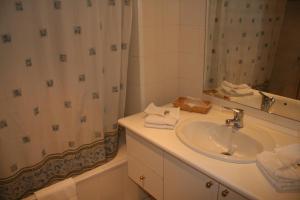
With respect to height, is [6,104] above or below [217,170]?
above

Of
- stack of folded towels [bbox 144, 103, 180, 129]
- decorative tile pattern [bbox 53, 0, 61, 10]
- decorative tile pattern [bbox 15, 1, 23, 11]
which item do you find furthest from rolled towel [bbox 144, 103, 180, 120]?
decorative tile pattern [bbox 15, 1, 23, 11]

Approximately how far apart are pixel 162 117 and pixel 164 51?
1.78 feet

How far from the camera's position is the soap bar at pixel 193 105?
149cm

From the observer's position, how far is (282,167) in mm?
879

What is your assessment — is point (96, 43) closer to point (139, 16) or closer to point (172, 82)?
point (139, 16)

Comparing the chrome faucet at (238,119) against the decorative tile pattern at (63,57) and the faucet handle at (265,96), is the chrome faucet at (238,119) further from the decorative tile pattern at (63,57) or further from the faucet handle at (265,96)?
the decorative tile pattern at (63,57)

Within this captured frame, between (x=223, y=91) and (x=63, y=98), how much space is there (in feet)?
3.51

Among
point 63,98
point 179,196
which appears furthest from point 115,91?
point 179,196

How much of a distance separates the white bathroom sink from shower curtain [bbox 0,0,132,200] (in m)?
0.62

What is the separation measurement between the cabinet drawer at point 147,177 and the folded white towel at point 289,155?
0.64 meters

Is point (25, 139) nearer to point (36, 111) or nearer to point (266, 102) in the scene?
point (36, 111)

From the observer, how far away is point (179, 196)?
3.90ft

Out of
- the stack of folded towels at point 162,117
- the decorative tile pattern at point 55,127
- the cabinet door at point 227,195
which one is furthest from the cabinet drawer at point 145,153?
the decorative tile pattern at point 55,127

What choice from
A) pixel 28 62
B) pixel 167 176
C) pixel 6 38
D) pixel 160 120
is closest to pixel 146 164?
pixel 167 176
